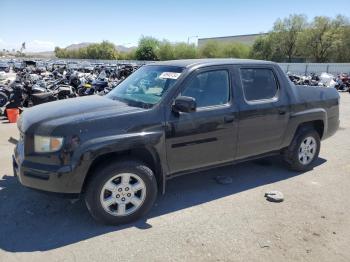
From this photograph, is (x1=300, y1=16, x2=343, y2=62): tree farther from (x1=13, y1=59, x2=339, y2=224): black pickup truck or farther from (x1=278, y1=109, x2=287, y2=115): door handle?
(x1=13, y1=59, x2=339, y2=224): black pickup truck

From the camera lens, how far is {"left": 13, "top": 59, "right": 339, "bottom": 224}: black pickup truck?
358 centimetres

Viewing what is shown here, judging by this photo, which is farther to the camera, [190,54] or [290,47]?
[190,54]

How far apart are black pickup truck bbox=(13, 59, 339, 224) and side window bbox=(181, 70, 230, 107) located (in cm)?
1

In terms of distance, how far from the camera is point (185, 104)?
12.8ft

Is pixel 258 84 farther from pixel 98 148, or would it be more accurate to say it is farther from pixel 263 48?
pixel 263 48

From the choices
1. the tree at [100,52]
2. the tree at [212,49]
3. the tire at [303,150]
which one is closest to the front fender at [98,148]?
the tire at [303,150]

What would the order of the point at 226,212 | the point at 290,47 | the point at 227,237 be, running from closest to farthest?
the point at 227,237 → the point at 226,212 → the point at 290,47

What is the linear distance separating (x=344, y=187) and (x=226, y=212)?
6.71 feet

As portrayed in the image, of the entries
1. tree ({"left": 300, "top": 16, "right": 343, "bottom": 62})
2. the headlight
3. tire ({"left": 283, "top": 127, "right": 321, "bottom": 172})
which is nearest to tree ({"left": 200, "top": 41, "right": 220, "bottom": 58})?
tree ({"left": 300, "top": 16, "right": 343, "bottom": 62})

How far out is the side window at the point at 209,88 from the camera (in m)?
4.31

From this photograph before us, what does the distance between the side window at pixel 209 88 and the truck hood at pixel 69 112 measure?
0.75 metres

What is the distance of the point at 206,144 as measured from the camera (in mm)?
4367

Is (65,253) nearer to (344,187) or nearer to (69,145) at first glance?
(69,145)

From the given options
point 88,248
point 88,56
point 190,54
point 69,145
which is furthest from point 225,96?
point 88,56
